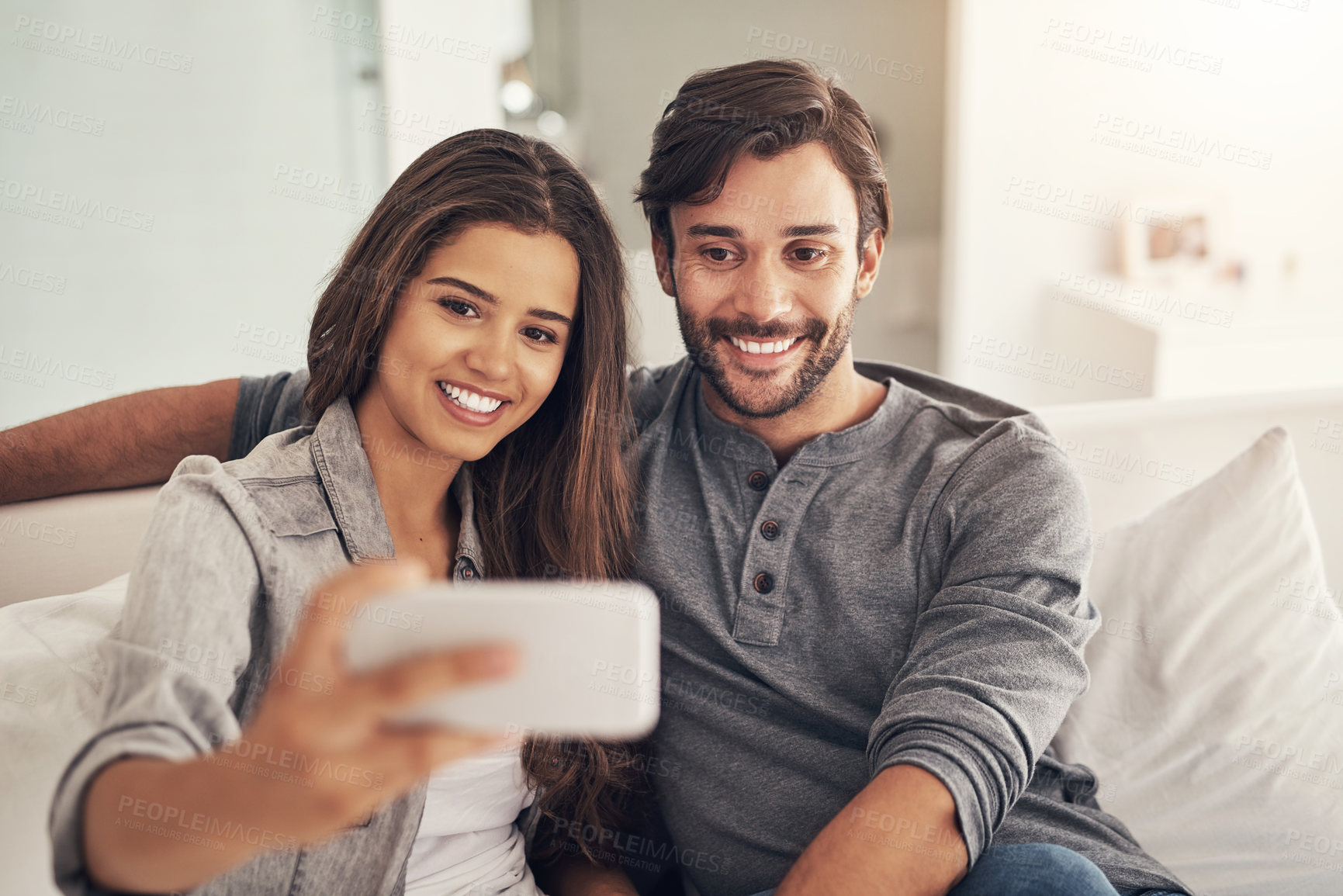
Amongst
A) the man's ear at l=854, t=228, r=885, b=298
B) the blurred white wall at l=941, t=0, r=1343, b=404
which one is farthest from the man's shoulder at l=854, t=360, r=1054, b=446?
the blurred white wall at l=941, t=0, r=1343, b=404

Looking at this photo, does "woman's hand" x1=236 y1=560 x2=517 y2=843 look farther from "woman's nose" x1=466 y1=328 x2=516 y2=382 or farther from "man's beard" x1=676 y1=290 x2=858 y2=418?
"man's beard" x1=676 y1=290 x2=858 y2=418

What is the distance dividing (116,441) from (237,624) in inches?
23.8

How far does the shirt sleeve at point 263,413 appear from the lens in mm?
1286

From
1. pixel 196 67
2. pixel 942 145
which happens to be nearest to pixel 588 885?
pixel 196 67

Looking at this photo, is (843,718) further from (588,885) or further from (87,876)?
(87,876)

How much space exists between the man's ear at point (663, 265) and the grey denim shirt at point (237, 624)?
43 cm

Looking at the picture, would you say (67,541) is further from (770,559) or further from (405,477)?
(770,559)

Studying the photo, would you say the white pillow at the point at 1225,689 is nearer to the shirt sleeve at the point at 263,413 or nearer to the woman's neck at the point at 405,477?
the woman's neck at the point at 405,477

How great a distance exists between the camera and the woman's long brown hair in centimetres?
106

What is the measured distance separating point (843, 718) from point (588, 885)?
1.17ft

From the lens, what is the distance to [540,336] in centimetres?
111

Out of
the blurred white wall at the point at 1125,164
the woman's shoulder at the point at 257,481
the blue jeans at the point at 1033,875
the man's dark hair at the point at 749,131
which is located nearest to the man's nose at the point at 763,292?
the man's dark hair at the point at 749,131

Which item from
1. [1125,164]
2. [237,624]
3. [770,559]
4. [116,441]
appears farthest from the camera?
[1125,164]

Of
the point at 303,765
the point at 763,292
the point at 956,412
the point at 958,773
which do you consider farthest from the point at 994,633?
the point at 303,765
